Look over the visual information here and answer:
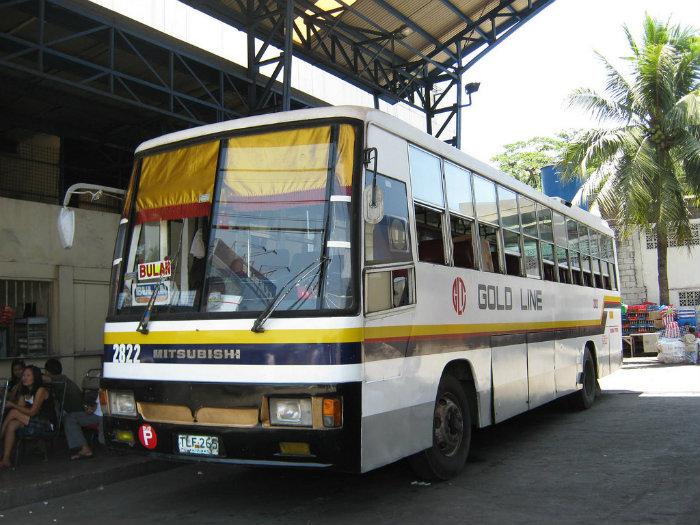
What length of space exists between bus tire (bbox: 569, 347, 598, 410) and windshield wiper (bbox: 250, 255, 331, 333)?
6.89 metres

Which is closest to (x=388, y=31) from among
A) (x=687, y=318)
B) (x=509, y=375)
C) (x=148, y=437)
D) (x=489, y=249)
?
(x=489, y=249)

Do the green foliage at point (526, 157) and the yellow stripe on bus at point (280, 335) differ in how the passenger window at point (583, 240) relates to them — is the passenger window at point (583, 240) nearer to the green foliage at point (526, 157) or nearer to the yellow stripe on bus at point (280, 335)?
the yellow stripe on bus at point (280, 335)

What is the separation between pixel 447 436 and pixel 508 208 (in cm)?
286

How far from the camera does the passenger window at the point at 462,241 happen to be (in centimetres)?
628

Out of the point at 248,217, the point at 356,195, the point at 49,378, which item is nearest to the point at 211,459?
the point at 248,217

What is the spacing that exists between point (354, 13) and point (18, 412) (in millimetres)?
9594

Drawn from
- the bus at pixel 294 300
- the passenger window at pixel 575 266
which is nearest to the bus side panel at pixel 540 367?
the passenger window at pixel 575 266

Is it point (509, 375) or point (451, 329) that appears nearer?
point (451, 329)

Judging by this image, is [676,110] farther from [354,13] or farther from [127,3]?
[127,3]

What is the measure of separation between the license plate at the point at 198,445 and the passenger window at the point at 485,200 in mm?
3474

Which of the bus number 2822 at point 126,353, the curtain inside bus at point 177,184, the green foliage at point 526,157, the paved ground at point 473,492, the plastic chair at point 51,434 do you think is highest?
the green foliage at point 526,157

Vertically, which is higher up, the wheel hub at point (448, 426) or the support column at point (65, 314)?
the support column at point (65, 314)

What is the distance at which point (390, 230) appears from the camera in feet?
17.0

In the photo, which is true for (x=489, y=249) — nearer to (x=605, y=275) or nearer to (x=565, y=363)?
(x=565, y=363)
